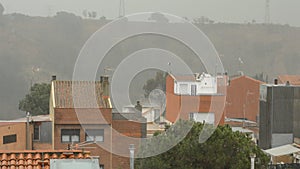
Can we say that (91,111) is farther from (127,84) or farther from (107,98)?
(127,84)

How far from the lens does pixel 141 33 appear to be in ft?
52.4

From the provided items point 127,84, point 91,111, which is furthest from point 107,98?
point 127,84

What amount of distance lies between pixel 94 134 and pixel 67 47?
104ft

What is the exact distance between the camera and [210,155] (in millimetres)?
10172

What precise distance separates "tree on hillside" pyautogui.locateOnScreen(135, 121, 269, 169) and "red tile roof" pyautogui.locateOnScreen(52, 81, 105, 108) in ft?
11.3

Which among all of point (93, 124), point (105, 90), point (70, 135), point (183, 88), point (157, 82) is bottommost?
point (70, 135)

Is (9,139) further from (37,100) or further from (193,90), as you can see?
(37,100)

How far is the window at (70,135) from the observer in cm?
1342

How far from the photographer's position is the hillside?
129 ft

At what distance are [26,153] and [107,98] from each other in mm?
9377

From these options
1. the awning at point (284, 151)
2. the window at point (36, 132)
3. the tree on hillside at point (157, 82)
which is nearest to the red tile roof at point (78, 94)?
the window at point (36, 132)

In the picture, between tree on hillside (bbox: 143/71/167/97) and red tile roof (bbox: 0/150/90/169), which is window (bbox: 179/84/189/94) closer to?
tree on hillside (bbox: 143/71/167/97)

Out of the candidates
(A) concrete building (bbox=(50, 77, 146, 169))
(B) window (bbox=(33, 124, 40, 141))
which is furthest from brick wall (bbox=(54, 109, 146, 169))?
(B) window (bbox=(33, 124, 40, 141))

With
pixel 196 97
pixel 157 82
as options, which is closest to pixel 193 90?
pixel 196 97
